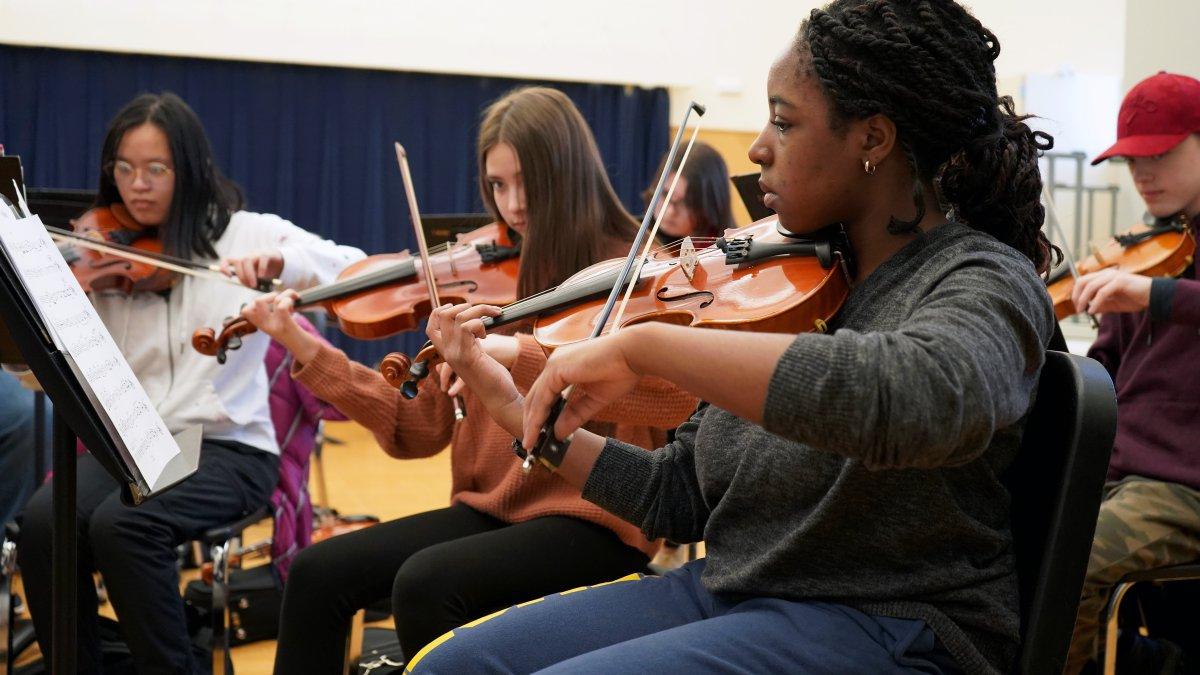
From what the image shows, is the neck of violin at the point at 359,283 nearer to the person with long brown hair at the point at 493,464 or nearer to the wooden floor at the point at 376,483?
the person with long brown hair at the point at 493,464

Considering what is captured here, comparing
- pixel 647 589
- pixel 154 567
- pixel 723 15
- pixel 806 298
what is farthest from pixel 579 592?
pixel 723 15

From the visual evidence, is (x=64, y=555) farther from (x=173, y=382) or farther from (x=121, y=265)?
(x=121, y=265)

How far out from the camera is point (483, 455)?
1.80 m

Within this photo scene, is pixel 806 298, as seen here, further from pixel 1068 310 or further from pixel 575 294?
pixel 1068 310

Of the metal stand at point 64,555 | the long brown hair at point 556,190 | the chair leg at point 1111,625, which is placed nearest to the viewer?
the metal stand at point 64,555

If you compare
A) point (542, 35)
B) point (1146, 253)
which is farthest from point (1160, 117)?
point (542, 35)

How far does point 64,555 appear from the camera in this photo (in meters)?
1.33

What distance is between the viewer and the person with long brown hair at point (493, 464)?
1571 millimetres

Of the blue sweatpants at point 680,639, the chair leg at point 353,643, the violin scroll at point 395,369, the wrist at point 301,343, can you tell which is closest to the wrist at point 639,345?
the blue sweatpants at point 680,639

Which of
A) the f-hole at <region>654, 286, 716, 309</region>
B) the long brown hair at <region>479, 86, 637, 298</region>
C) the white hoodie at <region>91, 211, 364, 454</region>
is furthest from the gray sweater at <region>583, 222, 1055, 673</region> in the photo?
the white hoodie at <region>91, 211, 364, 454</region>

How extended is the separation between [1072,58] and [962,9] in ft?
16.6

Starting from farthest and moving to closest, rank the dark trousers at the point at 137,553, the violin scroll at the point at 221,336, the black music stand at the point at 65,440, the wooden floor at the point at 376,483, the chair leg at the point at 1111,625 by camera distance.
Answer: the wooden floor at the point at 376,483
the violin scroll at the point at 221,336
the dark trousers at the point at 137,553
the chair leg at the point at 1111,625
the black music stand at the point at 65,440

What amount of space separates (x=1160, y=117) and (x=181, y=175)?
6.54ft

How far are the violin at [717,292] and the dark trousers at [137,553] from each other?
69 cm
